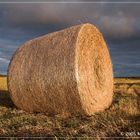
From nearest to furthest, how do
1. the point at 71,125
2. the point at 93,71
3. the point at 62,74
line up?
the point at 71,125 < the point at 62,74 < the point at 93,71

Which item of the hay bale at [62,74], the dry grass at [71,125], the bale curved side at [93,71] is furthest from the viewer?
the bale curved side at [93,71]

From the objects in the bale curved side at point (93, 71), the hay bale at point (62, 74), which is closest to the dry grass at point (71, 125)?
the hay bale at point (62, 74)

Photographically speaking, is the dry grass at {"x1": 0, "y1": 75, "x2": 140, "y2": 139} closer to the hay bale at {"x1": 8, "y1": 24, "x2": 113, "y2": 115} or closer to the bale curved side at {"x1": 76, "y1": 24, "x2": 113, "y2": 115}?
the hay bale at {"x1": 8, "y1": 24, "x2": 113, "y2": 115}

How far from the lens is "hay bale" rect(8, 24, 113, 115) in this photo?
8.62 meters

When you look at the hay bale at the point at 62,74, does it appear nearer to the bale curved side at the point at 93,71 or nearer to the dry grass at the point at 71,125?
the bale curved side at the point at 93,71

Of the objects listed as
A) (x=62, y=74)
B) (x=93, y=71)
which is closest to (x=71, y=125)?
(x=62, y=74)

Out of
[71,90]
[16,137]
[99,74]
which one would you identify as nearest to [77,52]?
[71,90]

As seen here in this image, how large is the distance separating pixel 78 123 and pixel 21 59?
3172mm

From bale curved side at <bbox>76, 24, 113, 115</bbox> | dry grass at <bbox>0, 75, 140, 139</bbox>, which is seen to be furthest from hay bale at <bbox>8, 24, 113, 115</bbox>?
dry grass at <bbox>0, 75, 140, 139</bbox>

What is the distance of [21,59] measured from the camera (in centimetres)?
988

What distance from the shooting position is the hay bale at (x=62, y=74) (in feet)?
28.3

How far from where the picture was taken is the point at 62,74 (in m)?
8.61

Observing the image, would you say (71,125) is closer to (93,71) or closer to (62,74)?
(62,74)

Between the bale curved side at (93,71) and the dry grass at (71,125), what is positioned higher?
the bale curved side at (93,71)
